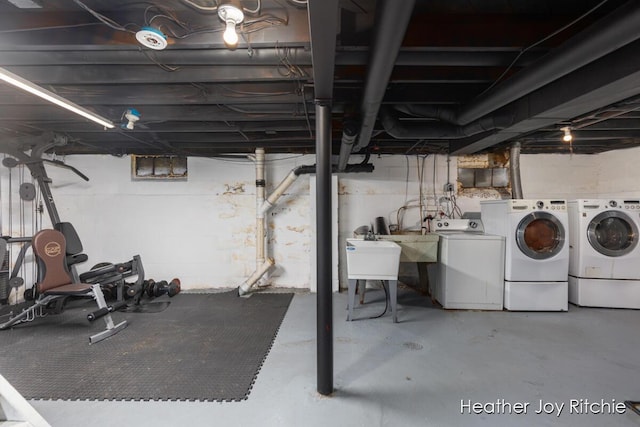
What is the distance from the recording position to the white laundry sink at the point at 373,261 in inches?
110

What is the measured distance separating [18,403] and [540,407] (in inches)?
108

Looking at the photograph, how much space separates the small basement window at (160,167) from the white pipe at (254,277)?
1.91 metres

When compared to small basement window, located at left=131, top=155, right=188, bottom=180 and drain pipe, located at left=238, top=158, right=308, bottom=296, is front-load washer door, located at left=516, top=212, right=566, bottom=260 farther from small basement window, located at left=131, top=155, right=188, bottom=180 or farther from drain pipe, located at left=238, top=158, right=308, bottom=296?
small basement window, located at left=131, top=155, right=188, bottom=180

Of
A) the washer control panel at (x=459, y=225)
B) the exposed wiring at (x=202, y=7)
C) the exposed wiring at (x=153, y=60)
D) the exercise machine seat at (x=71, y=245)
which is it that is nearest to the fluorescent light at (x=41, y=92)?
the exposed wiring at (x=153, y=60)

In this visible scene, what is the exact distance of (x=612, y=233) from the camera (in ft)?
10.6

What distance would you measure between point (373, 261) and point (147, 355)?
227 centimetres

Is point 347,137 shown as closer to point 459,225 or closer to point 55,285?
point 459,225

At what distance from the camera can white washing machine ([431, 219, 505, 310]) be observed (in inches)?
123

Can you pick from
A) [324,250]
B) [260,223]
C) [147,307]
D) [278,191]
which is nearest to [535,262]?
[324,250]

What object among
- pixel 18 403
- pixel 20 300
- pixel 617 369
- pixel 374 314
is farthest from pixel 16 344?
pixel 617 369

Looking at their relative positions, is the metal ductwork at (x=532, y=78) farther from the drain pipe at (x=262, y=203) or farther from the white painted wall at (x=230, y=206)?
the drain pipe at (x=262, y=203)

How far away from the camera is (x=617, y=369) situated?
2.00m

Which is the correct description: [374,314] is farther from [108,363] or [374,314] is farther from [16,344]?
[16,344]

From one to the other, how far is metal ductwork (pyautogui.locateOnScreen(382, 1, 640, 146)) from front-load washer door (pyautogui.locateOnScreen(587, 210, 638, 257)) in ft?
6.62
